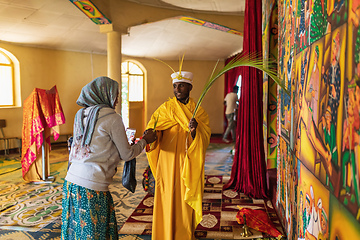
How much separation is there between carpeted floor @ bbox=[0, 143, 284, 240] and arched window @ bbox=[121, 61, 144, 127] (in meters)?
3.87

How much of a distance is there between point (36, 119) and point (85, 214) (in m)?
3.51

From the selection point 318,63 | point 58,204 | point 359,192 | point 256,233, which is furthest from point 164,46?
point 359,192

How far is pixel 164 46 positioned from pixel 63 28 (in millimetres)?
3404

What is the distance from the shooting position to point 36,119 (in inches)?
199

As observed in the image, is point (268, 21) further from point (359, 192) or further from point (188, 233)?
point (359, 192)

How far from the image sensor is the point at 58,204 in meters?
4.22

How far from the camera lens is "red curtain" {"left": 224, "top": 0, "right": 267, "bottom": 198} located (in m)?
4.55

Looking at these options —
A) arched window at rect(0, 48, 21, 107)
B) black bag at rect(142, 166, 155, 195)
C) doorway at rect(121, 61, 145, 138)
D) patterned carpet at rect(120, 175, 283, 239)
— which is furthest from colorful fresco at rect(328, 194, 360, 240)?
doorway at rect(121, 61, 145, 138)

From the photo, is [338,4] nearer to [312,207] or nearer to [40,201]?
[312,207]

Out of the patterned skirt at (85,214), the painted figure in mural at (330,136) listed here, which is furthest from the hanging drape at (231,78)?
the painted figure in mural at (330,136)

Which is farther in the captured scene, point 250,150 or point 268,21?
point 250,150

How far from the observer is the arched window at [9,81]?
25.4 ft

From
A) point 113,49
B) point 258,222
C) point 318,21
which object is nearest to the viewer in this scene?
point 318,21

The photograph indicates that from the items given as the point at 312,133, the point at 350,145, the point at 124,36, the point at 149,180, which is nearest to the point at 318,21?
the point at 312,133
